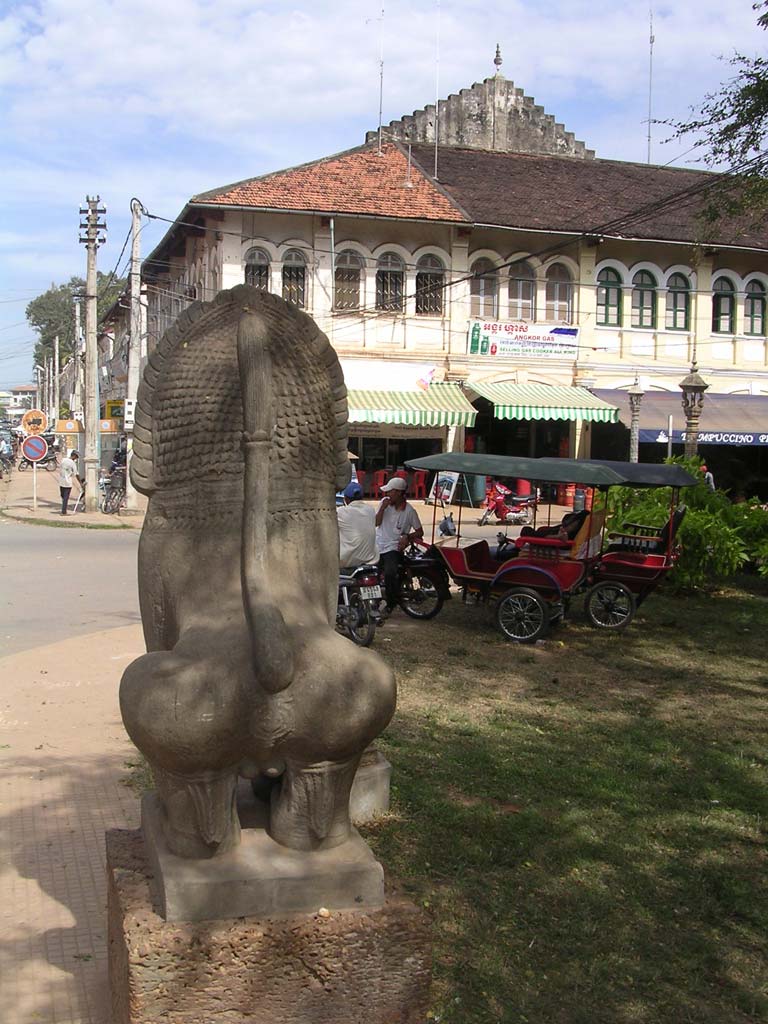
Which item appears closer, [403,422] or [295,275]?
[403,422]

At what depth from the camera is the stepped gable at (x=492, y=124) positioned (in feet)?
106

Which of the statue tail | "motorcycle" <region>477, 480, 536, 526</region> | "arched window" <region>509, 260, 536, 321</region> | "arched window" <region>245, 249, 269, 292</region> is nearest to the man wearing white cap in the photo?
the statue tail

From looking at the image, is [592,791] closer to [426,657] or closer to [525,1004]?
[525,1004]

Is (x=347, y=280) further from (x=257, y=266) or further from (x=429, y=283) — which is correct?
(x=257, y=266)

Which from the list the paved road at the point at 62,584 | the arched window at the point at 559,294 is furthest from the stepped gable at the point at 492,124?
the paved road at the point at 62,584

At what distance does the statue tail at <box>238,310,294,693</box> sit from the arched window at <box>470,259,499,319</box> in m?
24.5

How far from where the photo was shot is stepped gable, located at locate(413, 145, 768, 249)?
27.3m

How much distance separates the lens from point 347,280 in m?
26.2

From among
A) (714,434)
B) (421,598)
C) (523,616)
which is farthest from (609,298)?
(523,616)

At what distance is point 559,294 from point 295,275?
283 inches

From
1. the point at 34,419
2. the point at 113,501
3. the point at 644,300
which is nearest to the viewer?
the point at 113,501

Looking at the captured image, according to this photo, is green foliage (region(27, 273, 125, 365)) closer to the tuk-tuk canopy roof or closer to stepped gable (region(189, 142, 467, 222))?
stepped gable (region(189, 142, 467, 222))

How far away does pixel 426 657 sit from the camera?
9.22m

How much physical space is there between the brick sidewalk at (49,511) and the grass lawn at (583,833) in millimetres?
11361
